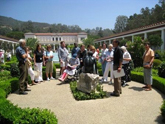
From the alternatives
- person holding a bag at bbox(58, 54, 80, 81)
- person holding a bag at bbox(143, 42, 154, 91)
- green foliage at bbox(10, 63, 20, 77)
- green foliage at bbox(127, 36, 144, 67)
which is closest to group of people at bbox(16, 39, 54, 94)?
green foliage at bbox(10, 63, 20, 77)

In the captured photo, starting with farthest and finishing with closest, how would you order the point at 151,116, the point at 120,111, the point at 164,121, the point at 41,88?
1. the point at 41,88
2. the point at 120,111
3. the point at 151,116
4. the point at 164,121

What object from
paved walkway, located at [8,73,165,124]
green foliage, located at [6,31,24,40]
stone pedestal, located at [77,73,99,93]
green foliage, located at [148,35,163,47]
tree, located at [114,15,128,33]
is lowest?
paved walkway, located at [8,73,165,124]

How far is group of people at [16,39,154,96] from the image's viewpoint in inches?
185

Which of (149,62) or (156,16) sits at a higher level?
(156,16)

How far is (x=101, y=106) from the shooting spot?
3.93m

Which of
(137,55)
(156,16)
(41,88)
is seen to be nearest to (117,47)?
(41,88)

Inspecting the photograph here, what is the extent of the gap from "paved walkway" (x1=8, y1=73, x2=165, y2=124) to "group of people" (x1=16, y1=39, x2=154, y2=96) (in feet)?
1.58

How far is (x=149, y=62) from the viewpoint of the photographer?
5.14m

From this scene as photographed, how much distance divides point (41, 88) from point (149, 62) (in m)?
4.30

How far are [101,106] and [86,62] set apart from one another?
5.33ft

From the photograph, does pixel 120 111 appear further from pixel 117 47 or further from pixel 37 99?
pixel 37 99

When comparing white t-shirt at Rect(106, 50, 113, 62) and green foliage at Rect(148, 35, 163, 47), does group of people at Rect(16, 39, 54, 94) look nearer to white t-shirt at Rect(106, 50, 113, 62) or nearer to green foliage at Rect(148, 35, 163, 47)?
white t-shirt at Rect(106, 50, 113, 62)

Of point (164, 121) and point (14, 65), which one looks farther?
point (14, 65)

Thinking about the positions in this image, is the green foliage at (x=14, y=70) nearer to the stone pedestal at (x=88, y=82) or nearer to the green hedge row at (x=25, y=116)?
the stone pedestal at (x=88, y=82)
